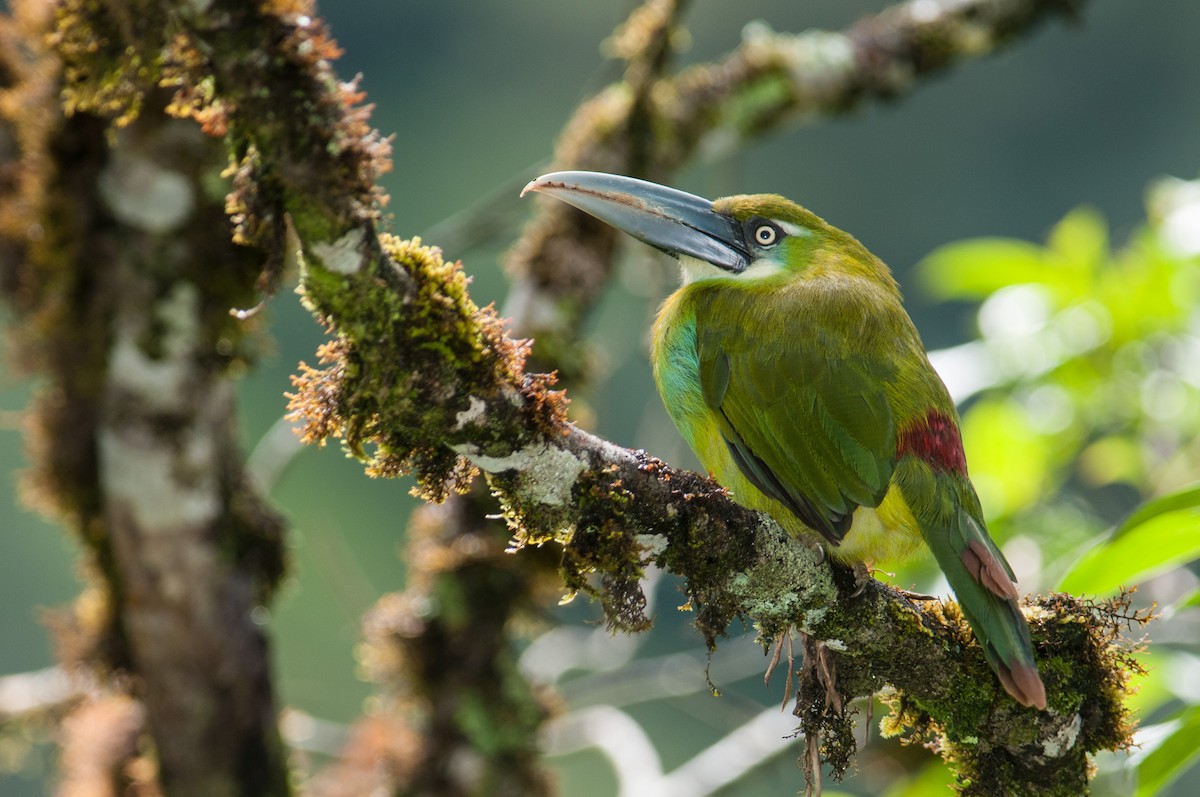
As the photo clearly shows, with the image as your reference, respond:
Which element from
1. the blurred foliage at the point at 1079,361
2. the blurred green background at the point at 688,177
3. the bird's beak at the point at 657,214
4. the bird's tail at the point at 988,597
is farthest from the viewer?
the blurred green background at the point at 688,177

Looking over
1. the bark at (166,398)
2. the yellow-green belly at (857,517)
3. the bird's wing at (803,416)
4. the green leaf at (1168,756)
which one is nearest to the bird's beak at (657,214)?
the bird's wing at (803,416)

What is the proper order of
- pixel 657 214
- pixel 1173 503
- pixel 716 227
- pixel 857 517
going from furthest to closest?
pixel 716 227
pixel 657 214
pixel 857 517
pixel 1173 503

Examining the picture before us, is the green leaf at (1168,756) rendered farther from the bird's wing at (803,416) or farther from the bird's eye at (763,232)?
the bird's eye at (763,232)

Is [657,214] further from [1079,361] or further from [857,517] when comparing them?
[1079,361]

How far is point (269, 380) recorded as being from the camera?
15281 millimetres

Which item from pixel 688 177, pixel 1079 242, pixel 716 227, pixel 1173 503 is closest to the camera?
pixel 1173 503

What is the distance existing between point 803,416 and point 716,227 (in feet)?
2.11

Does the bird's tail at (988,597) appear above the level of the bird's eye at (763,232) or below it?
below

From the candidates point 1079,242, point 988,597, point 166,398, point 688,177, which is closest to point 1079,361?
point 1079,242

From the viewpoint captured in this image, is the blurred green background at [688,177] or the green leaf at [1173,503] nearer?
the green leaf at [1173,503]

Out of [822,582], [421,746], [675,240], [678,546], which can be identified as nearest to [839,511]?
[822,582]

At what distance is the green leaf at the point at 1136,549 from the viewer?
237 cm

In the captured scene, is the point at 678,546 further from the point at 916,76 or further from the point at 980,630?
the point at 916,76

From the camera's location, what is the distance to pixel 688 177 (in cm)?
1201
